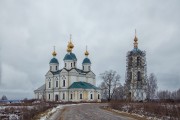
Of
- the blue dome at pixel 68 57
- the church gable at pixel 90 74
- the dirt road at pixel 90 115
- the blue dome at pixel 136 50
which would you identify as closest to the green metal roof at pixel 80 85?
the church gable at pixel 90 74

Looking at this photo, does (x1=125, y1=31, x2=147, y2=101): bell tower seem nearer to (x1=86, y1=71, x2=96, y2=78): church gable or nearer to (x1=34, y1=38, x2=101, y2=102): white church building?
(x1=34, y1=38, x2=101, y2=102): white church building

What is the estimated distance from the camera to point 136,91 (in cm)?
7325

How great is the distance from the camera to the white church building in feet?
264

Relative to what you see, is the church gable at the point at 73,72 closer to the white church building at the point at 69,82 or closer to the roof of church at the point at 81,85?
the white church building at the point at 69,82

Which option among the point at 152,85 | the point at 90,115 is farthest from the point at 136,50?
the point at 90,115

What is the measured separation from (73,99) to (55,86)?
321 inches

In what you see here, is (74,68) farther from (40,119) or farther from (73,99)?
(40,119)

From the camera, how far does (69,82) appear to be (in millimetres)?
83000

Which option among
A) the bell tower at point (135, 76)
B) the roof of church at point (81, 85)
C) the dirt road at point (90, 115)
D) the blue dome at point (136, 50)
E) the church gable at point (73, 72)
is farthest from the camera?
the church gable at point (73, 72)

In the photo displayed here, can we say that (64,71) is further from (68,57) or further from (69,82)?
(68,57)

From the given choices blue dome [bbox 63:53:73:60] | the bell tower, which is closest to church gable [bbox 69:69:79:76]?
blue dome [bbox 63:53:73:60]

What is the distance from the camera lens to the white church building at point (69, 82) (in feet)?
264

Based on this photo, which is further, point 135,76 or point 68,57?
point 68,57

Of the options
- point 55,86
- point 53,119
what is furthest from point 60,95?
point 53,119
